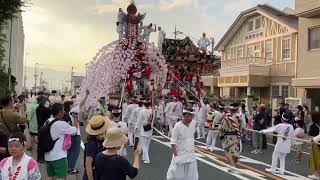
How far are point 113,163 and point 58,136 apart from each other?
2.67 metres

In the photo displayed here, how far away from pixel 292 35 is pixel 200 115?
14883 mm

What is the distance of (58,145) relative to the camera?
295 inches

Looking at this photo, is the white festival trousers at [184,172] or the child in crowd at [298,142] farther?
the child in crowd at [298,142]

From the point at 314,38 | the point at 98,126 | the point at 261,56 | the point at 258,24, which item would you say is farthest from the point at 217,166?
the point at 258,24

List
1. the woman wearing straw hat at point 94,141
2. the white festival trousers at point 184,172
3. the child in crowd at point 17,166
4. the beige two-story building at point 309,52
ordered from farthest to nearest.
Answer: the beige two-story building at point 309,52 < the white festival trousers at point 184,172 < the woman wearing straw hat at point 94,141 < the child in crowd at point 17,166

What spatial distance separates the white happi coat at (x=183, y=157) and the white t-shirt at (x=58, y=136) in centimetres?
177

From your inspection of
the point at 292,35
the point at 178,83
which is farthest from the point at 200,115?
the point at 292,35

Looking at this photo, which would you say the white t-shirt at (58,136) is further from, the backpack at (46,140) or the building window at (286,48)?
the building window at (286,48)

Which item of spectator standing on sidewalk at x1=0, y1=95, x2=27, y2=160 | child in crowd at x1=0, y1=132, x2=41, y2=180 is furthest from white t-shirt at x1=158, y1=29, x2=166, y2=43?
child in crowd at x1=0, y1=132, x2=41, y2=180

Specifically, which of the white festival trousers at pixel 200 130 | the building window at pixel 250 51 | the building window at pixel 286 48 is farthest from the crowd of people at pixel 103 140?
the building window at pixel 250 51

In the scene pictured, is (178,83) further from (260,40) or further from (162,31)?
(260,40)

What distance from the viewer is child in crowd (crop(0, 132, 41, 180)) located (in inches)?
184

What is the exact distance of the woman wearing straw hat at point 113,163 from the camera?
5.02 meters

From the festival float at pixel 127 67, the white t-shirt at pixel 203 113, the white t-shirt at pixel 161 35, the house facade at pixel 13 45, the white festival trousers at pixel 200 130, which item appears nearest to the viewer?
the festival float at pixel 127 67
